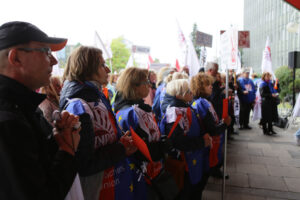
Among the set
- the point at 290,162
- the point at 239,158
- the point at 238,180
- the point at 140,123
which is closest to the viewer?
the point at 140,123

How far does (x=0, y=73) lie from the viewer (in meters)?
1.02

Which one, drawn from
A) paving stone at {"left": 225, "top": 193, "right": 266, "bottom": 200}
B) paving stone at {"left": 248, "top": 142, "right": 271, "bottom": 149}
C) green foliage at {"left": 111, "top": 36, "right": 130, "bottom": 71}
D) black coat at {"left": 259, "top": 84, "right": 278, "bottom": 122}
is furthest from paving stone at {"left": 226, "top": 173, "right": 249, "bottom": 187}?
green foliage at {"left": 111, "top": 36, "right": 130, "bottom": 71}

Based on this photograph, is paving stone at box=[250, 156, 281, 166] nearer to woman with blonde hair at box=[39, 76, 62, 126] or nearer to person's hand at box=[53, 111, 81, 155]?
woman with blonde hair at box=[39, 76, 62, 126]

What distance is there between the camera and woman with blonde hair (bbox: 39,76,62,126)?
266 cm

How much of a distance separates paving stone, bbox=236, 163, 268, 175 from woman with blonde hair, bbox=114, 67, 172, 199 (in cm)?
307

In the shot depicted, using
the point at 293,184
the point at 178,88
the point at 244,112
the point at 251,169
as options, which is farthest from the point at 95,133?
the point at 244,112

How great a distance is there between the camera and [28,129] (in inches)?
36.7

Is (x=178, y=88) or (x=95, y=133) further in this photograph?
(x=178, y=88)

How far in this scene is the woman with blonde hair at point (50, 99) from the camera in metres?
2.66

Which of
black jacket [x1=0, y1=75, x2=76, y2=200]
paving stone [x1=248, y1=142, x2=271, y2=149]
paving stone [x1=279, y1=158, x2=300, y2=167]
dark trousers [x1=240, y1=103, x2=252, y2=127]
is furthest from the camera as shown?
dark trousers [x1=240, y1=103, x2=252, y2=127]

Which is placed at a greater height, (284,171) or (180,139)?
(180,139)

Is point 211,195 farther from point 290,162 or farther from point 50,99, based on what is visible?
point 50,99

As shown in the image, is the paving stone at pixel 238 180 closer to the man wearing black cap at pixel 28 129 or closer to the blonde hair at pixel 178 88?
the blonde hair at pixel 178 88

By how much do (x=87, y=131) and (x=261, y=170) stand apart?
435 cm
